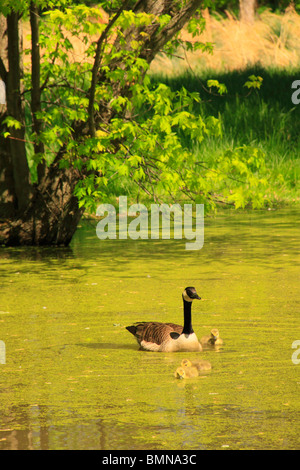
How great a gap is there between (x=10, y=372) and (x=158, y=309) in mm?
2522

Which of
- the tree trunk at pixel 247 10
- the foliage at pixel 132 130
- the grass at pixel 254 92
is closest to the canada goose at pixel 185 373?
the foliage at pixel 132 130

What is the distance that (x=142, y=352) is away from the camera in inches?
320

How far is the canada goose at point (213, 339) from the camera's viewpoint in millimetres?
8055

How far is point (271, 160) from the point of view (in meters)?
19.8

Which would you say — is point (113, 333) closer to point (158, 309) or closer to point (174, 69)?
point (158, 309)

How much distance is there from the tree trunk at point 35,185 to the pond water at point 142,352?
0.44m

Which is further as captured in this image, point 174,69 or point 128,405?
point 174,69

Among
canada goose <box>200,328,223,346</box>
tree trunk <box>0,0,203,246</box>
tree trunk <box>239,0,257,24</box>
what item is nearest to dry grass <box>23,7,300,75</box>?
tree trunk <box>239,0,257,24</box>

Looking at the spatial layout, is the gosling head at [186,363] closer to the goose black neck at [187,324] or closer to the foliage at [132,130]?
the goose black neck at [187,324]

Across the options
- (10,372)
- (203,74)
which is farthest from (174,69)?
(10,372)

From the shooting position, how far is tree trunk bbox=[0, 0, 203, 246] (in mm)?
12883

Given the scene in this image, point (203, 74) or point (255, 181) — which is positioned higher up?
point (203, 74)

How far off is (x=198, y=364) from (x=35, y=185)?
6.79 m
